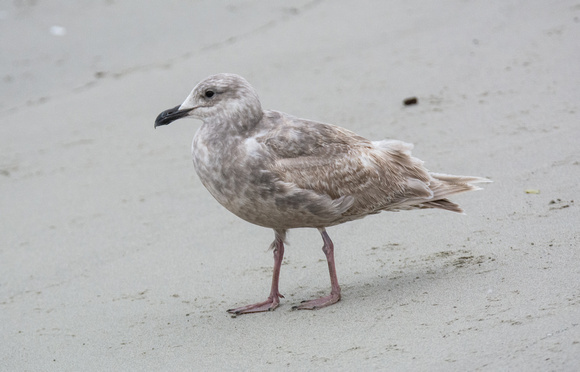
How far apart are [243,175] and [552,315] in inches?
72.8

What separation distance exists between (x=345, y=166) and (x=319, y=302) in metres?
0.86

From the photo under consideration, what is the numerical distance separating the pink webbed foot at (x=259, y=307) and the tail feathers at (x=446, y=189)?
118 centimetres

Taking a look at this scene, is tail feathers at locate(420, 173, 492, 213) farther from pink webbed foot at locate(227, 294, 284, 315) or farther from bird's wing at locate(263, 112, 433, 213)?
pink webbed foot at locate(227, 294, 284, 315)

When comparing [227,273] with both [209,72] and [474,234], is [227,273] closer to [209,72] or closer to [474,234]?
[474,234]

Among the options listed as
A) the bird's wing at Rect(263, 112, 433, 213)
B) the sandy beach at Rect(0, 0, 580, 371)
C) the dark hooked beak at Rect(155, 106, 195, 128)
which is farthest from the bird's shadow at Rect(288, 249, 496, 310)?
the dark hooked beak at Rect(155, 106, 195, 128)

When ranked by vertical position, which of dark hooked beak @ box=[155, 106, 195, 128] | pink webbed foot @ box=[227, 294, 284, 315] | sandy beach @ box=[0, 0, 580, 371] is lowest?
pink webbed foot @ box=[227, 294, 284, 315]

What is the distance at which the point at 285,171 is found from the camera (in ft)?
15.3

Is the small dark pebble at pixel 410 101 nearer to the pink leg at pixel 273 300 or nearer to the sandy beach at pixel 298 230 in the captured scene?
the sandy beach at pixel 298 230

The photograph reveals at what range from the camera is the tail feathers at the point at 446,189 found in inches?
204

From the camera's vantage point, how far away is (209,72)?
30.9ft

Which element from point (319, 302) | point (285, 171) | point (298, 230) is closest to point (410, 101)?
point (298, 230)

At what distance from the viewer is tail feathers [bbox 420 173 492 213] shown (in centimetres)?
518

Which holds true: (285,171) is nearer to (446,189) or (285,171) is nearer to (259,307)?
(259,307)

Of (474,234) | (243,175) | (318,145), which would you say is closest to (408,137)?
(474,234)
